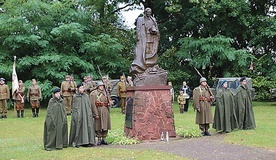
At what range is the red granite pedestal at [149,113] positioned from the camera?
12297 millimetres

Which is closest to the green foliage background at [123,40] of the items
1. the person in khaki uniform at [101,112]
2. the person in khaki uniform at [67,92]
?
the person in khaki uniform at [67,92]

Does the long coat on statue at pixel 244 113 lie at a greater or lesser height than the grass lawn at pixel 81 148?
greater

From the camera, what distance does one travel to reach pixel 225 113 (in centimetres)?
1384

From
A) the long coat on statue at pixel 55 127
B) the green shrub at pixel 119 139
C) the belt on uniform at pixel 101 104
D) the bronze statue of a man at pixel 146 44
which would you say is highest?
the bronze statue of a man at pixel 146 44

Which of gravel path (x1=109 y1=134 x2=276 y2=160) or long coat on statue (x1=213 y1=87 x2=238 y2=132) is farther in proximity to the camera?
long coat on statue (x1=213 y1=87 x2=238 y2=132)

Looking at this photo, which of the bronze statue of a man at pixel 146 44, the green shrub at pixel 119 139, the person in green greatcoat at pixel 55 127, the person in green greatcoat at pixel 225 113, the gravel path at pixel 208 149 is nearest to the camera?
the gravel path at pixel 208 149

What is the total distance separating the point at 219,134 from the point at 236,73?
15338 millimetres

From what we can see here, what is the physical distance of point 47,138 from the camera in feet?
36.2

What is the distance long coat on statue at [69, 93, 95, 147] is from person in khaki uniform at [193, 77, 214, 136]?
3674 millimetres

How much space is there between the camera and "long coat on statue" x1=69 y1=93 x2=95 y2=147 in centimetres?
1136

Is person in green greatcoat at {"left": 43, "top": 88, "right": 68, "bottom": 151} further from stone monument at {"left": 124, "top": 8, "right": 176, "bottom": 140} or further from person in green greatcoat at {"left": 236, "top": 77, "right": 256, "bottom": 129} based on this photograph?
person in green greatcoat at {"left": 236, "top": 77, "right": 256, "bottom": 129}

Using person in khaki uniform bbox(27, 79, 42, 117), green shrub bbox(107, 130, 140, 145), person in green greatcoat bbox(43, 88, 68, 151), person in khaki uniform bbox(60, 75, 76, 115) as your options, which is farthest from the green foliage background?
person in green greatcoat bbox(43, 88, 68, 151)

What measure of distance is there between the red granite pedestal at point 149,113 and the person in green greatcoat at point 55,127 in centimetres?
218

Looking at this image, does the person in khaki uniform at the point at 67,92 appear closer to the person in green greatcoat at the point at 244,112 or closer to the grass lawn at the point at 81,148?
the grass lawn at the point at 81,148
